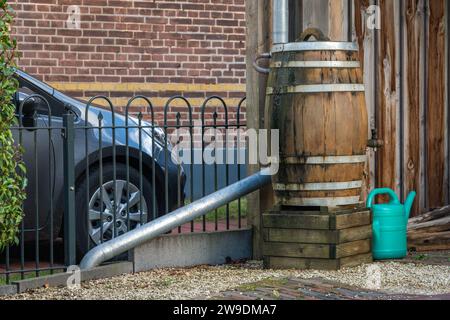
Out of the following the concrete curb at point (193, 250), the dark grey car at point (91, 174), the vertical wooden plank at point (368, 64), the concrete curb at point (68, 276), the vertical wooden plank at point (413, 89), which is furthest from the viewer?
the vertical wooden plank at point (413, 89)

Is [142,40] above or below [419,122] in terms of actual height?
above

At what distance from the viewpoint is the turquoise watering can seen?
8.08 metres

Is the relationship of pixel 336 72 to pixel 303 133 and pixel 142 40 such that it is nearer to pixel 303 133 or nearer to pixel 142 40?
pixel 303 133

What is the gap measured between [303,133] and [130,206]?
1678 millimetres

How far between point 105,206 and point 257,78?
1.45m

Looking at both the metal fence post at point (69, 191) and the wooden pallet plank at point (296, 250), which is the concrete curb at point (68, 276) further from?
the wooden pallet plank at point (296, 250)

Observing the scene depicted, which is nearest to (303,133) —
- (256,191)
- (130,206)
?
(256,191)

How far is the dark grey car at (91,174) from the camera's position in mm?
8156

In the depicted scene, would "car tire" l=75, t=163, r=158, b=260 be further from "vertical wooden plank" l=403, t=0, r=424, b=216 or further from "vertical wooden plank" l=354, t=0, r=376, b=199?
"vertical wooden plank" l=403, t=0, r=424, b=216

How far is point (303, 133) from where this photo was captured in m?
7.58

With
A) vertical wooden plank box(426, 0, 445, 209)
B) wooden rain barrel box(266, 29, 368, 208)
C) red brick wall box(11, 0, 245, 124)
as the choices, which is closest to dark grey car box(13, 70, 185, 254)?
wooden rain barrel box(266, 29, 368, 208)

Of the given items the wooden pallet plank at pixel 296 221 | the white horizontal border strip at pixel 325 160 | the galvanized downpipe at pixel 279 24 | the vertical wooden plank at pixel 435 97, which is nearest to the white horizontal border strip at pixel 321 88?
the white horizontal border strip at pixel 325 160

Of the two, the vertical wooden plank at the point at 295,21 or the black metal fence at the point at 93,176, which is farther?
the vertical wooden plank at the point at 295,21

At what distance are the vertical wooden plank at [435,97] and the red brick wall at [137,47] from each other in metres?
4.93
